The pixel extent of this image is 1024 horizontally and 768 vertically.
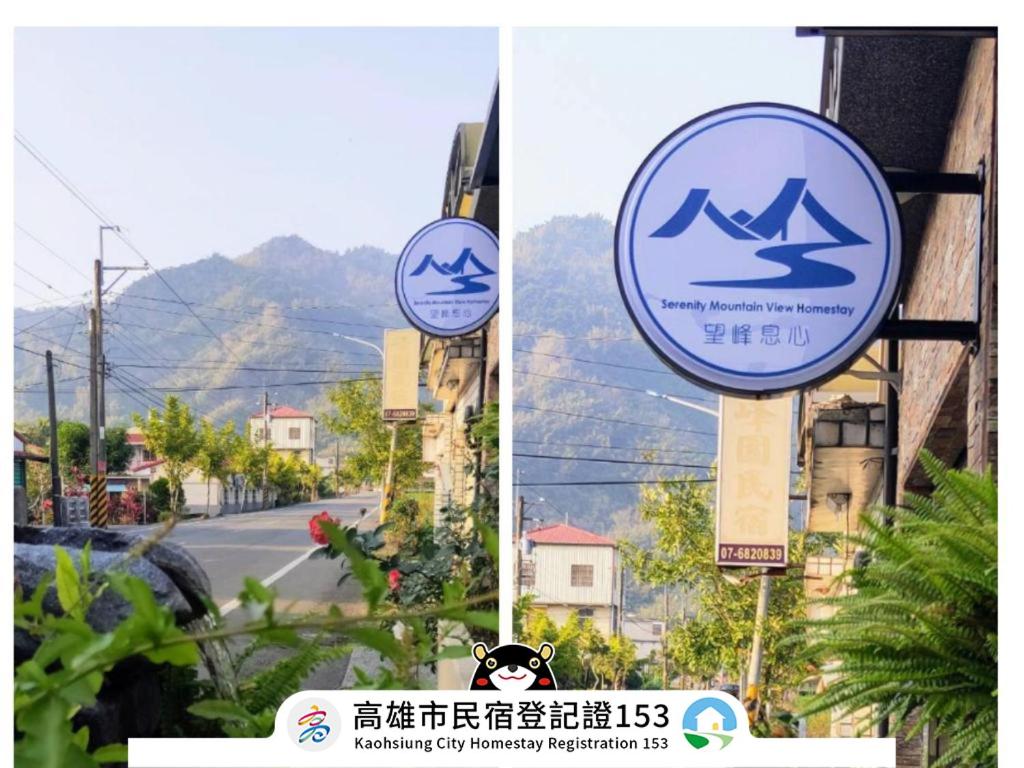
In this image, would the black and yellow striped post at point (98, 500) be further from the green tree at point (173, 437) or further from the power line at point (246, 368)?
the power line at point (246, 368)

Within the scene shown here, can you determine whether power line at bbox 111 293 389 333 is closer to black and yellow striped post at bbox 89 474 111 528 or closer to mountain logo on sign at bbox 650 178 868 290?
black and yellow striped post at bbox 89 474 111 528

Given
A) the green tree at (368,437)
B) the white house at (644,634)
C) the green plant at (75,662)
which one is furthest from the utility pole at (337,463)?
the green plant at (75,662)

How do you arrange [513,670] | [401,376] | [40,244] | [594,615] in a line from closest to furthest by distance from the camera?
1. [513,670]
2. [40,244]
3. [401,376]
4. [594,615]

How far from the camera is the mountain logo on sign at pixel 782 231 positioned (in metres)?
3.05

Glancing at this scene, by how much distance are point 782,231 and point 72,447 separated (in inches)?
101

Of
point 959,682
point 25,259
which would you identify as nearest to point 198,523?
point 25,259

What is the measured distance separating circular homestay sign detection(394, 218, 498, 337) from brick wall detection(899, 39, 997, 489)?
1.56 metres

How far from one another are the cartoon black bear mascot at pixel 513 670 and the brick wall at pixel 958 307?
1.10 metres

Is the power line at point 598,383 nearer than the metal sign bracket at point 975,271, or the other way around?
the metal sign bracket at point 975,271

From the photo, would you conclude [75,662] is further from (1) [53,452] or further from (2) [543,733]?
(1) [53,452]

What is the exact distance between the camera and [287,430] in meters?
4.66

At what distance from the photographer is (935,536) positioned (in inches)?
78.0

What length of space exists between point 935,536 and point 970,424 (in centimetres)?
133

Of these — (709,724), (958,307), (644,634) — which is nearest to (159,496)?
(709,724)
